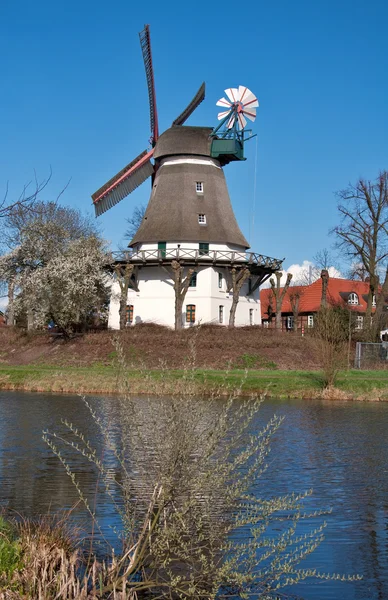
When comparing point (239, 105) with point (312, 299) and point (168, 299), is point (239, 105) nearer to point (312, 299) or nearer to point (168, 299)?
point (168, 299)

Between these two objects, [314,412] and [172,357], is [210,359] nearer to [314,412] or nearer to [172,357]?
[172,357]

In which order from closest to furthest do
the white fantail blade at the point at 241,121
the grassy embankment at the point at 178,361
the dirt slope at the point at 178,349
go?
the grassy embankment at the point at 178,361
the dirt slope at the point at 178,349
the white fantail blade at the point at 241,121

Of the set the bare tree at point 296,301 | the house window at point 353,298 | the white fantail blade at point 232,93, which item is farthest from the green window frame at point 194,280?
the house window at point 353,298

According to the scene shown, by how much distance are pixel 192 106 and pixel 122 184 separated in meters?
7.18

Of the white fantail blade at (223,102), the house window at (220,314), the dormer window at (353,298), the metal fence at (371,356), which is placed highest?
the white fantail blade at (223,102)

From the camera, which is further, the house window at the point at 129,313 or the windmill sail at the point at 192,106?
the windmill sail at the point at 192,106

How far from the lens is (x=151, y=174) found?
48000 mm

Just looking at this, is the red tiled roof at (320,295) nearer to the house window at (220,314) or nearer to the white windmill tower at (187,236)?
the white windmill tower at (187,236)

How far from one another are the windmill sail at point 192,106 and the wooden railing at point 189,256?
9.62 meters

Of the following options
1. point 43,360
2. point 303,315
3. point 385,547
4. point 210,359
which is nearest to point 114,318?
point 43,360

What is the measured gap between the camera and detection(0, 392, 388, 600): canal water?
330 inches

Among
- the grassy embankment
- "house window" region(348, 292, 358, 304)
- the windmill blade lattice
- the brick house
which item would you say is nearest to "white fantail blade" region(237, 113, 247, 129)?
the windmill blade lattice

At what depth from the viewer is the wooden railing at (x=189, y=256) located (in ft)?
139

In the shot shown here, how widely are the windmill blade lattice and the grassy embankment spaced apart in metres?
13.8
